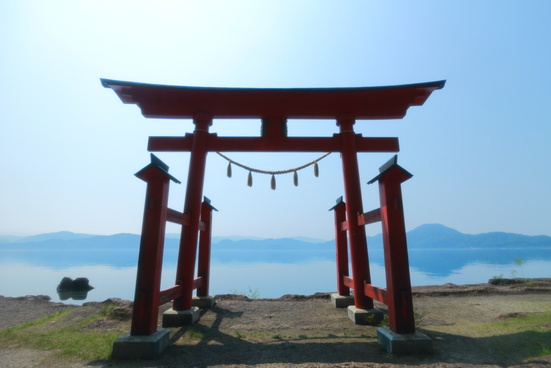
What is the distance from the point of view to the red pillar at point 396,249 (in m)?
3.36

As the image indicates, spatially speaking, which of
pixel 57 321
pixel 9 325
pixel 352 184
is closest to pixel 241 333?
pixel 352 184

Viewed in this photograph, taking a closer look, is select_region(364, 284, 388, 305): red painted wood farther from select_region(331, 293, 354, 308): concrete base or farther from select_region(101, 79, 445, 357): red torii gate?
select_region(331, 293, 354, 308): concrete base

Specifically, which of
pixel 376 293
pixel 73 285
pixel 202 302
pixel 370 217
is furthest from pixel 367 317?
pixel 73 285

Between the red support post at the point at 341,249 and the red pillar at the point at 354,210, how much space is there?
97 centimetres

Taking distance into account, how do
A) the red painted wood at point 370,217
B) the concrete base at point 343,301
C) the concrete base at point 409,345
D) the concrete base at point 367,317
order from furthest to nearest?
the concrete base at point 343,301 < the concrete base at point 367,317 < the red painted wood at point 370,217 < the concrete base at point 409,345

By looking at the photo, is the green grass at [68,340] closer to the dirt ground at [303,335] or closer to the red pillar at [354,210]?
the dirt ground at [303,335]

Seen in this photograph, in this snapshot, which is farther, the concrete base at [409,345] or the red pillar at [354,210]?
the red pillar at [354,210]

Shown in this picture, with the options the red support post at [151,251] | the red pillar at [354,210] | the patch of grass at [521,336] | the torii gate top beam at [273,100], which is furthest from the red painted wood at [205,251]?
the patch of grass at [521,336]

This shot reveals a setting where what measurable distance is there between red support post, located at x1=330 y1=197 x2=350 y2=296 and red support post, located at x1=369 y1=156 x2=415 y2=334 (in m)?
2.50

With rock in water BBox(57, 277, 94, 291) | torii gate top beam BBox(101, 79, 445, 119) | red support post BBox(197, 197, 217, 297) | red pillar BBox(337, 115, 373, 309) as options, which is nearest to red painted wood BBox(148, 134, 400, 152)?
red pillar BBox(337, 115, 373, 309)

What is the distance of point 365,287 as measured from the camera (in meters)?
4.76

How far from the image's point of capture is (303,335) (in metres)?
4.09

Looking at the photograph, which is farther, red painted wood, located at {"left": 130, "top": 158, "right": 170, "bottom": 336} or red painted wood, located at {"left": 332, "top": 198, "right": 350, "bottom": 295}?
red painted wood, located at {"left": 332, "top": 198, "right": 350, "bottom": 295}

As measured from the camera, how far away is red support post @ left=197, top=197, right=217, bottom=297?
6.21m
